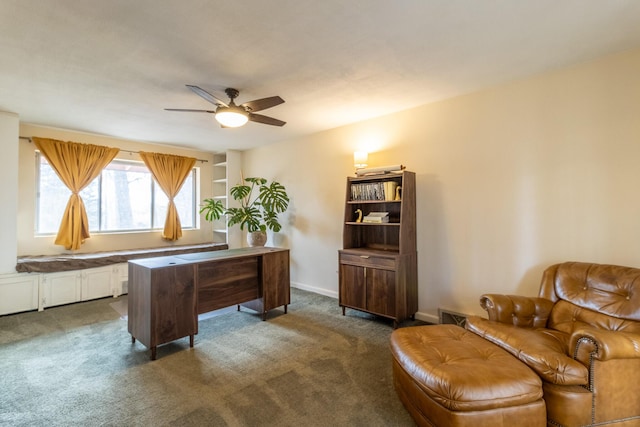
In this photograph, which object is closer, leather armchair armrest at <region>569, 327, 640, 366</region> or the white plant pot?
leather armchair armrest at <region>569, 327, 640, 366</region>

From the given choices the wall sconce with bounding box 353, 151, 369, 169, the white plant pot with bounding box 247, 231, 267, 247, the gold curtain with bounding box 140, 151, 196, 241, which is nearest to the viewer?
the wall sconce with bounding box 353, 151, 369, 169

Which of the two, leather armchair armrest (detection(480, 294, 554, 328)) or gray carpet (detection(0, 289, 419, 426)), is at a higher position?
leather armchair armrest (detection(480, 294, 554, 328))

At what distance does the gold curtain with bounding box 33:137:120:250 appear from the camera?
14.0ft

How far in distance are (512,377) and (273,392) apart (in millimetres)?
1528

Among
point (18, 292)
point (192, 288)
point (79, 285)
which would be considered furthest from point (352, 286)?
point (18, 292)

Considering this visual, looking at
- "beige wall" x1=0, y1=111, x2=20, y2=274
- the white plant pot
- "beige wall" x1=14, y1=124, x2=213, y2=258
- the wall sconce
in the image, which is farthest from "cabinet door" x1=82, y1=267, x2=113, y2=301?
the wall sconce

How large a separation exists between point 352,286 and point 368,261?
0.39 meters

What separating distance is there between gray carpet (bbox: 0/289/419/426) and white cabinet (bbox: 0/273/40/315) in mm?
160

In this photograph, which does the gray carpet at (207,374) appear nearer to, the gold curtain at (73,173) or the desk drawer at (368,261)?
the desk drawer at (368,261)

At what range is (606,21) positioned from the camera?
198 cm

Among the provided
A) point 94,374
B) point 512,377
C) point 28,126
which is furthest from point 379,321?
point 28,126

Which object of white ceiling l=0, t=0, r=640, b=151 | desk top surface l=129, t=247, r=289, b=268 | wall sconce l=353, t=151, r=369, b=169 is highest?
white ceiling l=0, t=0, r=640, b=151

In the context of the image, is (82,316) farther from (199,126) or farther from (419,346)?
(419,346)

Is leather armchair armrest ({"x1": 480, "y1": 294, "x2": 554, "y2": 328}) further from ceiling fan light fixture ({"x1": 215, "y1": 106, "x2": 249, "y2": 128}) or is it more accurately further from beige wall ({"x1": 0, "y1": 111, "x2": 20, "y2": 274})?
beige wall ({"x1": 0, "y1": 111, "x2": 20, "y2": 274})
